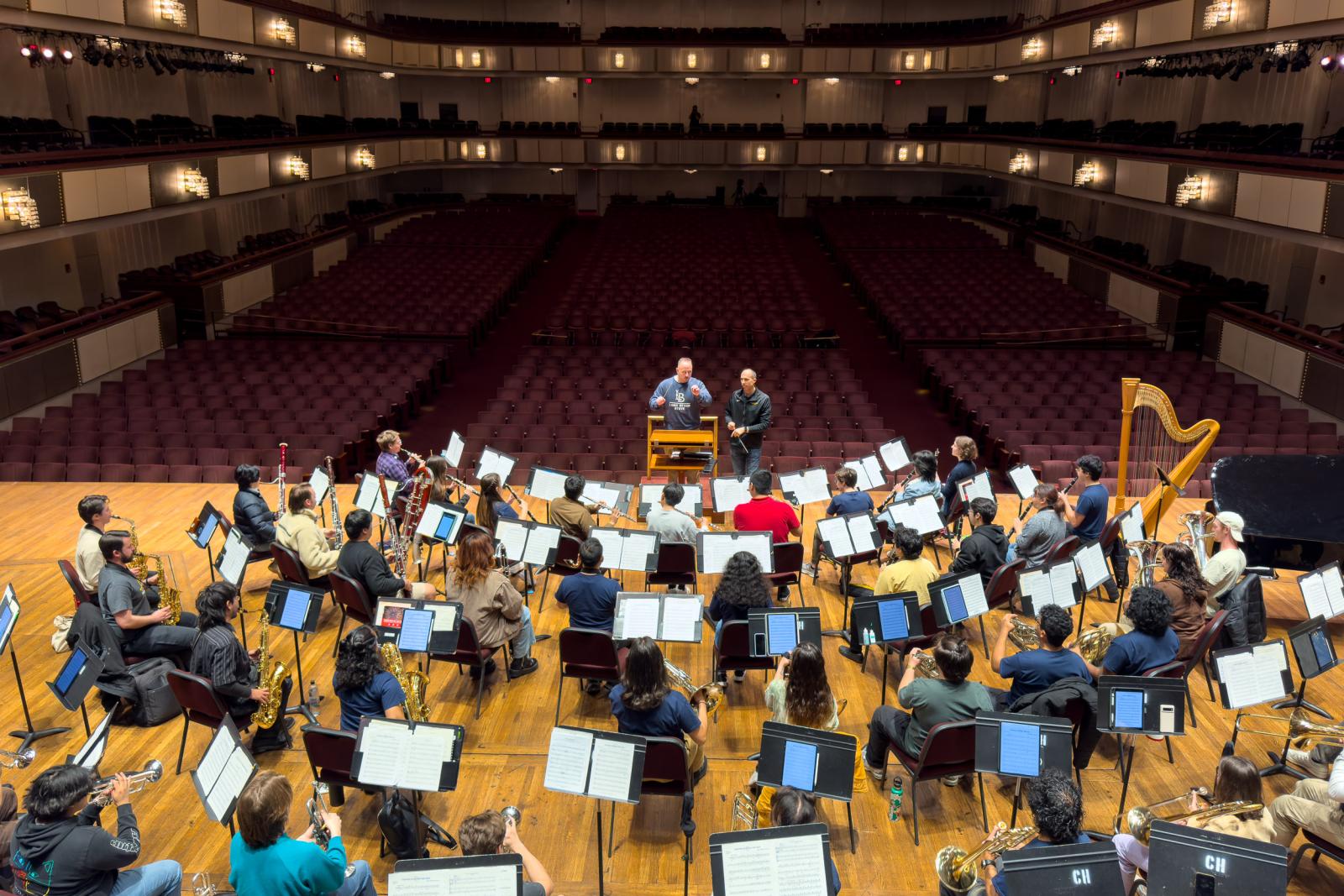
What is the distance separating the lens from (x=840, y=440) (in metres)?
13.1

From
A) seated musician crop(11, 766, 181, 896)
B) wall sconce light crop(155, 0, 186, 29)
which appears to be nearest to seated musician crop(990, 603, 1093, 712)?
seated musician crop(11, 766, 181, 896)

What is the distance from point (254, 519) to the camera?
27.6 ft

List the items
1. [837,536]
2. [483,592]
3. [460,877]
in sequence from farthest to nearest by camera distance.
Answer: [837,536] < [483,592] < [460,877]

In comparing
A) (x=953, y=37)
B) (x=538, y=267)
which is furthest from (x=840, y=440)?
(x=953, y=37)

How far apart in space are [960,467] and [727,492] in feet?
7.53

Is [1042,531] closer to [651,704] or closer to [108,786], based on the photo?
[651,704]

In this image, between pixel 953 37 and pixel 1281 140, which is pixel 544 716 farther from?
pixel 953 37

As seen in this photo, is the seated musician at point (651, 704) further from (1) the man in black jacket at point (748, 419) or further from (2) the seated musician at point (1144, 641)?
(1) the man in black jacket at point (748, 419)

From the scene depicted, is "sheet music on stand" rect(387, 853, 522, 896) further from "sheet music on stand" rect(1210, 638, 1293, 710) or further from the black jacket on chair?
the black jacket on chair

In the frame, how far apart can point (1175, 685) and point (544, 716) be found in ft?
13.3

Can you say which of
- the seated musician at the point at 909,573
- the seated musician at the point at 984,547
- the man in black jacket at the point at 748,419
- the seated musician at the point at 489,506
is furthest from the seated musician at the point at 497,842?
the man in black jacket at the point at 748,419

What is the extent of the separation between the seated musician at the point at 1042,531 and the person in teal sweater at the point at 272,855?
581cm

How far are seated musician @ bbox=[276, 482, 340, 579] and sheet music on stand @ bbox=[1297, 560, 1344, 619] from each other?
7110mm

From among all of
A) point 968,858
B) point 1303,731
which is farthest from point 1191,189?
point 968,858
